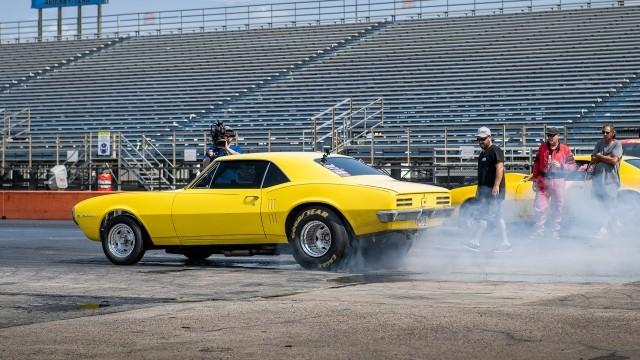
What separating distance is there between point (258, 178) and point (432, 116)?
765 inches

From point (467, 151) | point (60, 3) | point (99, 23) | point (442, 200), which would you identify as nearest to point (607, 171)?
point (442, 200)

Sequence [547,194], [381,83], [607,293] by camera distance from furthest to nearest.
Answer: [381,83] < [547,194] < [607,293]

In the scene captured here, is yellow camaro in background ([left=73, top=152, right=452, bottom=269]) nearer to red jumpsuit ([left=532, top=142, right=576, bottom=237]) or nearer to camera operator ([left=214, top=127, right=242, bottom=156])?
camera operator ([left=214, top=127, right=242, bottom=156])

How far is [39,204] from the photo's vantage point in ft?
85.1

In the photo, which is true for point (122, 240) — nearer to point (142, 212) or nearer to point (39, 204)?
point (142, 212)

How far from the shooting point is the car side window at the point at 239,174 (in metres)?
12.1

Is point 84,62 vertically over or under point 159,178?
over

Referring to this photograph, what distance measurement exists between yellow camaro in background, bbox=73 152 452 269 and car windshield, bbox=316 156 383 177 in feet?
0.04

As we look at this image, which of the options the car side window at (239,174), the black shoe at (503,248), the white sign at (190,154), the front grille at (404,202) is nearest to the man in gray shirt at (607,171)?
the black shoe at (503,248)

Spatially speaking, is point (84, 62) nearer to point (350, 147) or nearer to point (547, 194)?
point (350, 147)

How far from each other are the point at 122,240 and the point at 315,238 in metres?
2.44

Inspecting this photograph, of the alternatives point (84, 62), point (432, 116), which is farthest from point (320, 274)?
point (84, 62)

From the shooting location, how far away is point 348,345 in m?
6.36

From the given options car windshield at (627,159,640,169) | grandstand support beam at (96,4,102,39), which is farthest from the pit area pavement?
grandstand support beam at (96,4,102,39)
